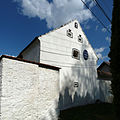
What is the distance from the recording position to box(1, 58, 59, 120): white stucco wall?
388 cm

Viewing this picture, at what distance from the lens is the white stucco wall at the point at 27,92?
12.7 ft

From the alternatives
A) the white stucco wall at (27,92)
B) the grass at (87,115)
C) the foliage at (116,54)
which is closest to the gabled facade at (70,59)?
the grass at (87,115)

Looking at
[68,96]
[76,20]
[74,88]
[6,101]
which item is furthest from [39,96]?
[76,20]

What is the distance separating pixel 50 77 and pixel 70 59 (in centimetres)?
408

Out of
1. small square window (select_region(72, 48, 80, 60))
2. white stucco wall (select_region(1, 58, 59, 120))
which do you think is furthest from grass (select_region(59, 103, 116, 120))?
small square window (select_region(72, 48, 80, 60))

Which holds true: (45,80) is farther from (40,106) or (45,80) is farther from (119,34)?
(119,34)

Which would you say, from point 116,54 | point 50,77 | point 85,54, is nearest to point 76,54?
point 85,54

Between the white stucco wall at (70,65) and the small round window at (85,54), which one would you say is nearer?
the white stucco wall at (70,65)

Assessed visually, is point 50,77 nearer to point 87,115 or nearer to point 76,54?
point 87,115

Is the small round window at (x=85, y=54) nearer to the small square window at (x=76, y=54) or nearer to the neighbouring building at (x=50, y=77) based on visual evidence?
the neighbouring building at (x=50, y=77)

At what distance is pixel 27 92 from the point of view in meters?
4.44

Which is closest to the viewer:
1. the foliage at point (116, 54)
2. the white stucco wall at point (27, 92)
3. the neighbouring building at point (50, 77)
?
the white stucco wall at point (27, 92)

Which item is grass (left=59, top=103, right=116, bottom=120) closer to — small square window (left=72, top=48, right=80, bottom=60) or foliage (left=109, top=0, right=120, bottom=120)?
foliage (left=109, top=0, right=120, bottom=120)

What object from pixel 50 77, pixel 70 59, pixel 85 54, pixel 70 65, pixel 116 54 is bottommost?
pixel 50 77
